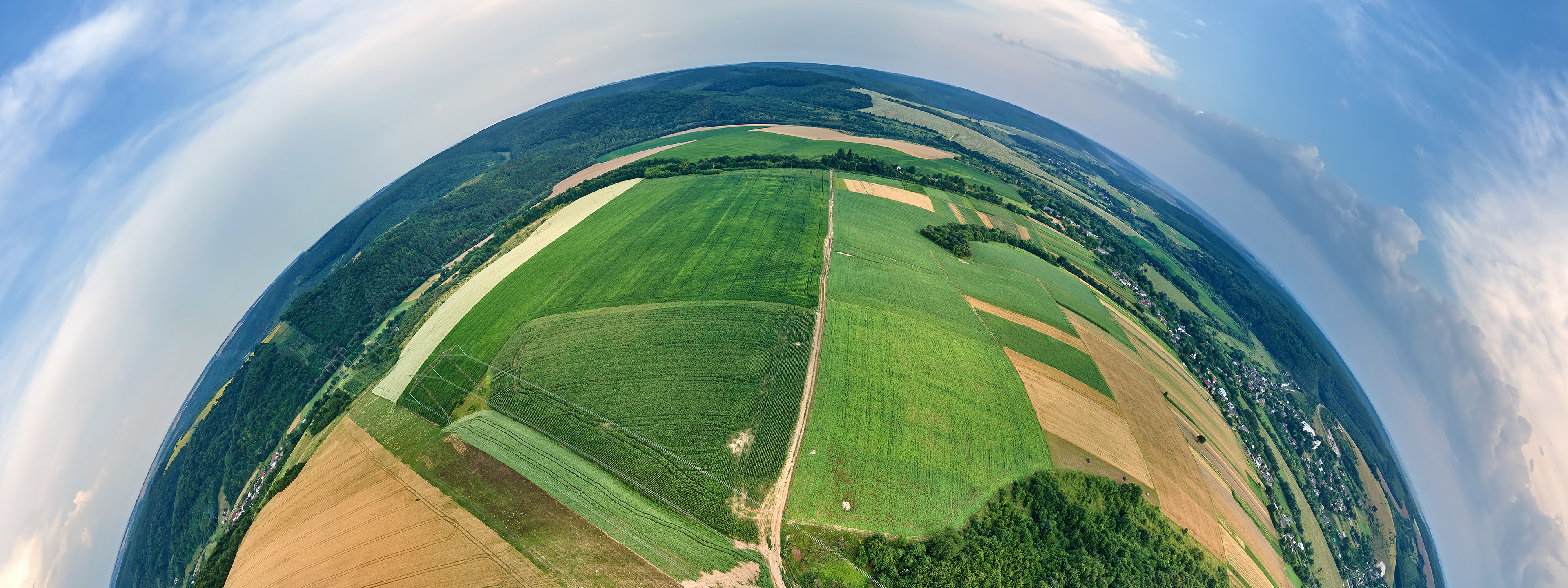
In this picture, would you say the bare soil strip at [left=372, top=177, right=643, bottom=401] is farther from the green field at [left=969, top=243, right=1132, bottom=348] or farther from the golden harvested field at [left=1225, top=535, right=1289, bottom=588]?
the golden harvested field at [left=1225, top=535, right=1289, bottom=588]

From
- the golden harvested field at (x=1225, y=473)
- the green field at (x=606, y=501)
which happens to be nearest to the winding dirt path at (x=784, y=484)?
the green field at (x=606, y=501)

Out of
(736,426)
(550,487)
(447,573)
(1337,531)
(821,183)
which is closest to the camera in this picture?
(447,573)

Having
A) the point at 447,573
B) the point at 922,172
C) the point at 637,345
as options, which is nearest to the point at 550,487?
the point at 447,573

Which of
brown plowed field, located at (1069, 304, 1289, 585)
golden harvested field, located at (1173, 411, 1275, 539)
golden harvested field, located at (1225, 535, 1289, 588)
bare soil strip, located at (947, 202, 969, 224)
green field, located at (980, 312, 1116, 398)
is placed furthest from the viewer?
bare soil strip, located at (947, 202, 969, 224)

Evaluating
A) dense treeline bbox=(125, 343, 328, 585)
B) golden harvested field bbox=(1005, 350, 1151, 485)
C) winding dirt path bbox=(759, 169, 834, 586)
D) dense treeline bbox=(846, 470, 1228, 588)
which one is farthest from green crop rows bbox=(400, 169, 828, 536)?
dense treeline bbox=(125, 343, 328, 585)

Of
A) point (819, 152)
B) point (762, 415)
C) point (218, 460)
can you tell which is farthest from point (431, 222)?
point (762, 415)

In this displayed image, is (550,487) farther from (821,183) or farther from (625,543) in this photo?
(821,183)

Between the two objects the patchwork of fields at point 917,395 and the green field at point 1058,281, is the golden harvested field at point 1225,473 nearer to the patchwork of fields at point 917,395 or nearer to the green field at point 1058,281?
the patchwork of fields at point 917,395
